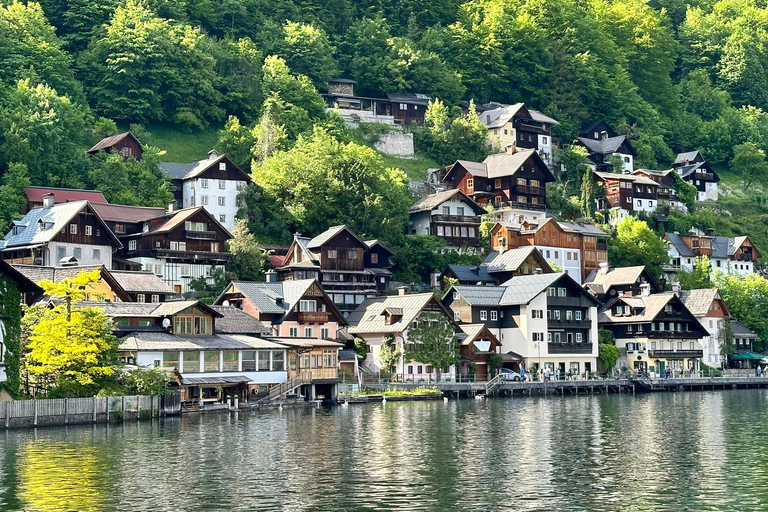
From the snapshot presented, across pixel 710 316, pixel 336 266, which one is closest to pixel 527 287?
pixel 336 266

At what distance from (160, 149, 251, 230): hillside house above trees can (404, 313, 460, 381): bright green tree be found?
2602 centimetres

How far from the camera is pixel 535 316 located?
110m

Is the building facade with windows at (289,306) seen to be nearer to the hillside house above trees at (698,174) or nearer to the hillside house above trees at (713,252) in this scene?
the hillside house above trees at (713,252)

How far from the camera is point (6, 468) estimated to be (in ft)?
150

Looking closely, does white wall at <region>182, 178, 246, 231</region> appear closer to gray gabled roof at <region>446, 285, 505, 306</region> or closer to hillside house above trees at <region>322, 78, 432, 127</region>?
gray gabled roof at <region>446, 285, 505, 306</region>

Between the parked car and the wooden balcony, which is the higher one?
the wooden balcony

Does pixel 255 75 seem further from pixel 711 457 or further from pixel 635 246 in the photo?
pixel 711 457

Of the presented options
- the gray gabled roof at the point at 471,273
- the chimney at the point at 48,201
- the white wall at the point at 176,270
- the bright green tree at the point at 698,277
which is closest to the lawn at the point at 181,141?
the chimney at the point at 48,201

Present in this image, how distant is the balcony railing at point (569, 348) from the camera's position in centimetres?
11056

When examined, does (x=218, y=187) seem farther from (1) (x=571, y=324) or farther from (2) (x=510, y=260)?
(1) (x=571, y=324)

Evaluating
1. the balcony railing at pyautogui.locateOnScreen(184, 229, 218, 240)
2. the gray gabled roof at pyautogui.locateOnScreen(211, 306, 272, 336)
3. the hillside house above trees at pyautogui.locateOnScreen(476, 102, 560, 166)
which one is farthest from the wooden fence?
the hillside house above trees at pyautogui.locateOnScreen(476, 102, 560, 166)

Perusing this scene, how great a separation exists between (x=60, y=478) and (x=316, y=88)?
11124 centimetres

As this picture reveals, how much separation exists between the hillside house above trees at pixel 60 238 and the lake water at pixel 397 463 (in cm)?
3126

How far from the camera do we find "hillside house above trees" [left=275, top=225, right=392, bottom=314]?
351 feet
